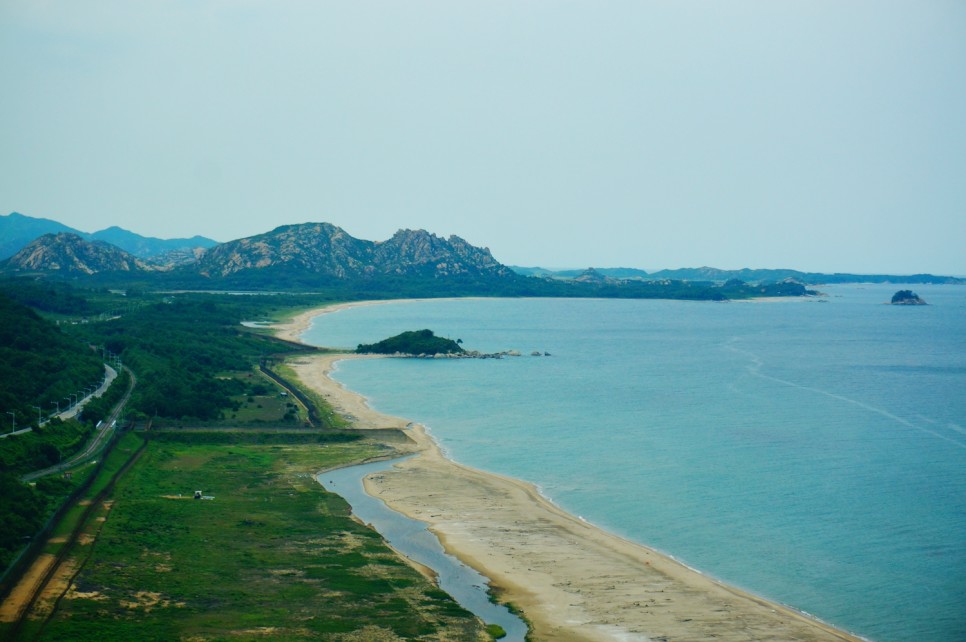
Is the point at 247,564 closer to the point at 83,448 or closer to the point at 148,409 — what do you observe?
the point at 83,448

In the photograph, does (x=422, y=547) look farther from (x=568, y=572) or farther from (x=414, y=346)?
(x=414, y=346)

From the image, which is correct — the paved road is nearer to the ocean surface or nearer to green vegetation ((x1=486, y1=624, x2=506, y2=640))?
the ocean surface

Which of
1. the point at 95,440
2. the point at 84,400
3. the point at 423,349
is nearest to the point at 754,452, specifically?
the point at 95,440

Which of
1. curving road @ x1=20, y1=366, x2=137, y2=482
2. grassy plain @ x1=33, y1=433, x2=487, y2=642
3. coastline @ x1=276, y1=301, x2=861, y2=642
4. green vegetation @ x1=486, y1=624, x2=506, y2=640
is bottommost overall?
green vegetation @ x1=486, y1=624, x2=506, y2=640

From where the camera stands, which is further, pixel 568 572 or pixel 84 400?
pixel 84 400

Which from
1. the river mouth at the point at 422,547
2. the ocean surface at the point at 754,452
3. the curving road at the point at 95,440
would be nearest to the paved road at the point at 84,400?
the curving road at the point at 95,440

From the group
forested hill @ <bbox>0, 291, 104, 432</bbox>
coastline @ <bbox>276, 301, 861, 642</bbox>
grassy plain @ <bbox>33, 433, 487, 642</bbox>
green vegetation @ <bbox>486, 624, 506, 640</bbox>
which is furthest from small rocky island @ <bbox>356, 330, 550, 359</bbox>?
green vegetation @ <bbox>486, 624, 506, 640</bbox>

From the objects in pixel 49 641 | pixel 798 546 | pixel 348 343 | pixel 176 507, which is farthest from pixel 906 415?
pixel 348 343
